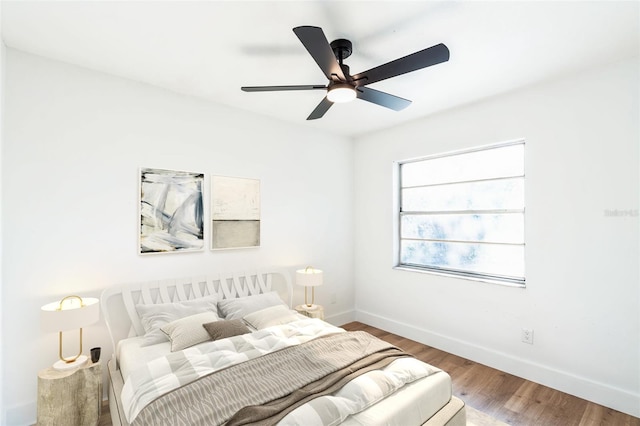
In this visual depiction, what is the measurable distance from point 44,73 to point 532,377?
4857 mm

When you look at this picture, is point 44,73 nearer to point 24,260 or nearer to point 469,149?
point 24,260

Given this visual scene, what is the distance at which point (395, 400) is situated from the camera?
1.66 m

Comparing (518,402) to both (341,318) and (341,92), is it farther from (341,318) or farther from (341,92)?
(341,92)

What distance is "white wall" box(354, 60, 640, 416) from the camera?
7.71 feet

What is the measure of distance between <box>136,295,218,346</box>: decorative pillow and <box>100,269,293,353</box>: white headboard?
132 millimetres

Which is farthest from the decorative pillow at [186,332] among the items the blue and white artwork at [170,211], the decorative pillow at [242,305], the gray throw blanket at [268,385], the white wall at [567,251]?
the white wall at [567,251]

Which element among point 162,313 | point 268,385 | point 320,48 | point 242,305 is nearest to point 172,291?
point 162,313

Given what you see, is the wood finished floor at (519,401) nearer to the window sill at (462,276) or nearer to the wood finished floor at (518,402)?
the wood finished floor at (518,402)

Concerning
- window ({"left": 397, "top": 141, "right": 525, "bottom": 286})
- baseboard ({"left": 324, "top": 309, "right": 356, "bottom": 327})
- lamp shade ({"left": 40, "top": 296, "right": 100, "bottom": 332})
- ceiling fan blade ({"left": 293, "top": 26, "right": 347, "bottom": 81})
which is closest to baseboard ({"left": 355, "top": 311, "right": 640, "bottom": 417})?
baseboard ({"left": 324, "top": 309, "right": 356, "bottom": 327})

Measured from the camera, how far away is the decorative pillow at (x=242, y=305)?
278 cm

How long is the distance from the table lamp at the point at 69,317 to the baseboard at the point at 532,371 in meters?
3.25

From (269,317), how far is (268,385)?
3.32 feet

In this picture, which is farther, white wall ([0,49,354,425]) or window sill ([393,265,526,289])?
window sill ([393,265,526,289])

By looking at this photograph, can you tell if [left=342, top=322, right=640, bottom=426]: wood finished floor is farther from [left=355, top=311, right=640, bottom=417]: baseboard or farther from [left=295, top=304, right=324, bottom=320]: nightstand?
[left=295, top=304, right=324, bottom=320]: nightstand
